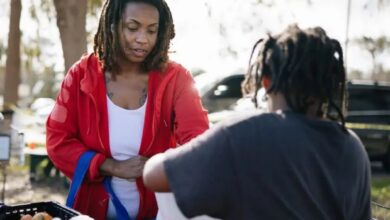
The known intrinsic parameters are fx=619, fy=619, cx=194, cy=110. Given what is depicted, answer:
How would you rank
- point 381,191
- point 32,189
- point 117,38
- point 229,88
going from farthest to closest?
point 229,88
point 381,191
point 32,189
point 117,38

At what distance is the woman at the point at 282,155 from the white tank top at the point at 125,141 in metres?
0.73

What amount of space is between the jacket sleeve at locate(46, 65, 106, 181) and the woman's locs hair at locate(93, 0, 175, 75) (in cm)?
→ 15

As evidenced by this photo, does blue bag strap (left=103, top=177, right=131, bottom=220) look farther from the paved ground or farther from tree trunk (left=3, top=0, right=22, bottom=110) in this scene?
tree trunk (left=3, top=0, right=22, bottom=110)

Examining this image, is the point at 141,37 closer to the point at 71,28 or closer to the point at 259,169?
the point at 259,169

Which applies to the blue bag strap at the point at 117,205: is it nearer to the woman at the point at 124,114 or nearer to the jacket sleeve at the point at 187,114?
the woman at the point at 124,114

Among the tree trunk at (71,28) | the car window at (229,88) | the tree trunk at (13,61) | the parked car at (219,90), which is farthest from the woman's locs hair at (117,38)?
the tree trunk at (13,61)

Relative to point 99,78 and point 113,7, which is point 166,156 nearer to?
point 99,78

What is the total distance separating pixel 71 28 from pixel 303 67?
470cm

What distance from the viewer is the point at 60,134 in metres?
2.39

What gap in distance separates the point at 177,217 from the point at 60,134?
0.79 meters

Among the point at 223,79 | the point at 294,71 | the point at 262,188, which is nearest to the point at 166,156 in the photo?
the point at 262,188

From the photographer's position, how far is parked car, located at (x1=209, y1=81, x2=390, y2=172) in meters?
11.1

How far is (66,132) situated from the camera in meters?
2.39

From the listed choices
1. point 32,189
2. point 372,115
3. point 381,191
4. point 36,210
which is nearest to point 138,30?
point 36,210
